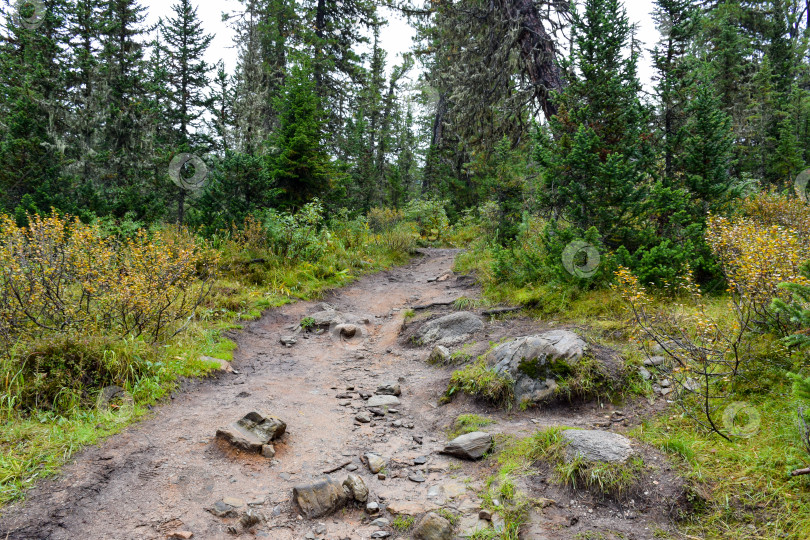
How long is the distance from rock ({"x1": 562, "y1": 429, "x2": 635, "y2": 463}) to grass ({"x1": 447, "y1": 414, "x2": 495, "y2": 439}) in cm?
104

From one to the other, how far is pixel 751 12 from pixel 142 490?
35.2 m

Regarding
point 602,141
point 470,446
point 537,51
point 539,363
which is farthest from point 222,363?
point 537,51

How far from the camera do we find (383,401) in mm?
5758

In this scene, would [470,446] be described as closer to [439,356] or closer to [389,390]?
[389,390]

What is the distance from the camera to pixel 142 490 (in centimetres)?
350

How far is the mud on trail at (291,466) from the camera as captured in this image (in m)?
3.11

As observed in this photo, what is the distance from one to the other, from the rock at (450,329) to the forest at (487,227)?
2.07 feet

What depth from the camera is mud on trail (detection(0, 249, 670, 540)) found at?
3.11 metres

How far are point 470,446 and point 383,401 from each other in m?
1.82

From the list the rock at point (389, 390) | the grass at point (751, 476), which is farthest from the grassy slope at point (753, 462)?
the rock at point (389, 390)

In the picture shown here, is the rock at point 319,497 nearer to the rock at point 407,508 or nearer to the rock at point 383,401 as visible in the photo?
the rock at point 407,508

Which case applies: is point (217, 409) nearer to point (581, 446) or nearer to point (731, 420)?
point (581, 446)

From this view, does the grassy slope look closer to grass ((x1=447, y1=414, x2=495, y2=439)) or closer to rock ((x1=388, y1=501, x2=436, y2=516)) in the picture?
grass ((x1=447, y1=414, x2=495, y2=439))

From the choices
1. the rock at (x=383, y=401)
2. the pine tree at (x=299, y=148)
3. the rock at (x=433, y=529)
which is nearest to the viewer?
the rock at (x=433, y=529)
